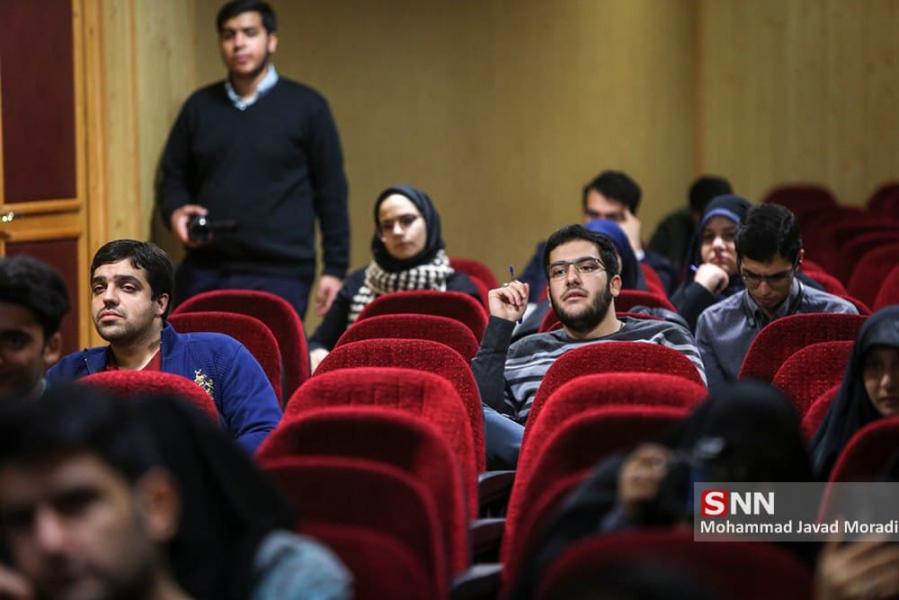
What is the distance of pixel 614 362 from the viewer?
3965 millimetres

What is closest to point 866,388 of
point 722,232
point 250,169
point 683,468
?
point 683,468

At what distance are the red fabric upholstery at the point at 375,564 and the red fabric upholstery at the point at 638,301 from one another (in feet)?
8.94

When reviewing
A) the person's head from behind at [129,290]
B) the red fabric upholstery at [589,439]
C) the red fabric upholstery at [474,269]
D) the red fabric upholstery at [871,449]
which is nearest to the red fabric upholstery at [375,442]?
the red fabric upholstery at [589,439]

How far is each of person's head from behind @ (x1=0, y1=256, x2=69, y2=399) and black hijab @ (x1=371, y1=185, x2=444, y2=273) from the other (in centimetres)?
300

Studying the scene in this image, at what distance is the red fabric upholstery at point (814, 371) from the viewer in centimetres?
397

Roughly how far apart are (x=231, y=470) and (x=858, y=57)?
9.32 metres

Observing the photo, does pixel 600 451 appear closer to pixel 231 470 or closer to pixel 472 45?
pixel 231 470

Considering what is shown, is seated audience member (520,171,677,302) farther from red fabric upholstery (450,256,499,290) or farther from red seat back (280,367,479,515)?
red seat back (280,367,479,515)

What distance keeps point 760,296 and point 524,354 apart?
2.47ft

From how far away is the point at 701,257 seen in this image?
618cm

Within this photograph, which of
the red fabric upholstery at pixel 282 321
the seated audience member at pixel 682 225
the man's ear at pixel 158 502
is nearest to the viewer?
the man's ear at pixel 158 502

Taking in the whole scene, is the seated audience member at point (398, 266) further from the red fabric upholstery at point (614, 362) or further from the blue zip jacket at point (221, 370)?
the red fabric upholstery at point (614, 362)

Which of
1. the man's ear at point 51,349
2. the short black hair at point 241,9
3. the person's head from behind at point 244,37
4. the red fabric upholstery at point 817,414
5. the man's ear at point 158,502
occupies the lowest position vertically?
the red fabric upholstery at point 817,414

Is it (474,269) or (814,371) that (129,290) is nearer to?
(814,371)
